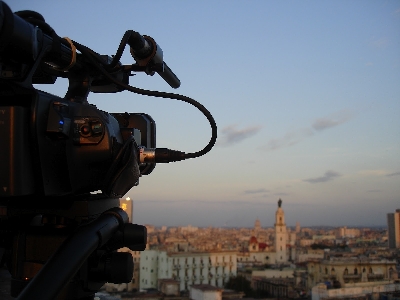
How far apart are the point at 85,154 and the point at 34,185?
2.1 inches

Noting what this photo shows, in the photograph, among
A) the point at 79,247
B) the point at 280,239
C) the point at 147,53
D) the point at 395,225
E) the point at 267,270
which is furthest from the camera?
the point at 280,239

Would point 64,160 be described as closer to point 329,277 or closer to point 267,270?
point 329,277

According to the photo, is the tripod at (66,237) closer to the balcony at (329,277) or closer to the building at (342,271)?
the building at (342,271)

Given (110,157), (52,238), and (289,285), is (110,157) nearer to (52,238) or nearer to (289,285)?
(52,238)

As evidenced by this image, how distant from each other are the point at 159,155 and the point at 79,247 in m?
0.16

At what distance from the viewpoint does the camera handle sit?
33 cm

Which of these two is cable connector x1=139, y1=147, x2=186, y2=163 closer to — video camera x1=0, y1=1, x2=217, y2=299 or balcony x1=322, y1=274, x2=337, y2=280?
video camera x1=0, y1=1, x2=217, y2=299

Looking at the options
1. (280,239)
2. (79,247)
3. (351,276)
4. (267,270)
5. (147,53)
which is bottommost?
(267,270)

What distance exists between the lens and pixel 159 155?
0.51 metres

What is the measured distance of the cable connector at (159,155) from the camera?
0.50 meters

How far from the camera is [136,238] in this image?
48cm

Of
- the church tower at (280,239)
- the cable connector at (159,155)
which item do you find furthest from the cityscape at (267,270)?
the cable connector at (159,155)

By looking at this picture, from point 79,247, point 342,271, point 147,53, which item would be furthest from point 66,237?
point 342,271

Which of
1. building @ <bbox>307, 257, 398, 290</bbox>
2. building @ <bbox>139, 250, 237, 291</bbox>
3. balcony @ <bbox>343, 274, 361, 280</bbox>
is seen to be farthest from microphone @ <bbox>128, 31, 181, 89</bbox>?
building @ <bbox>139, 250, 237, 291</bbox>
